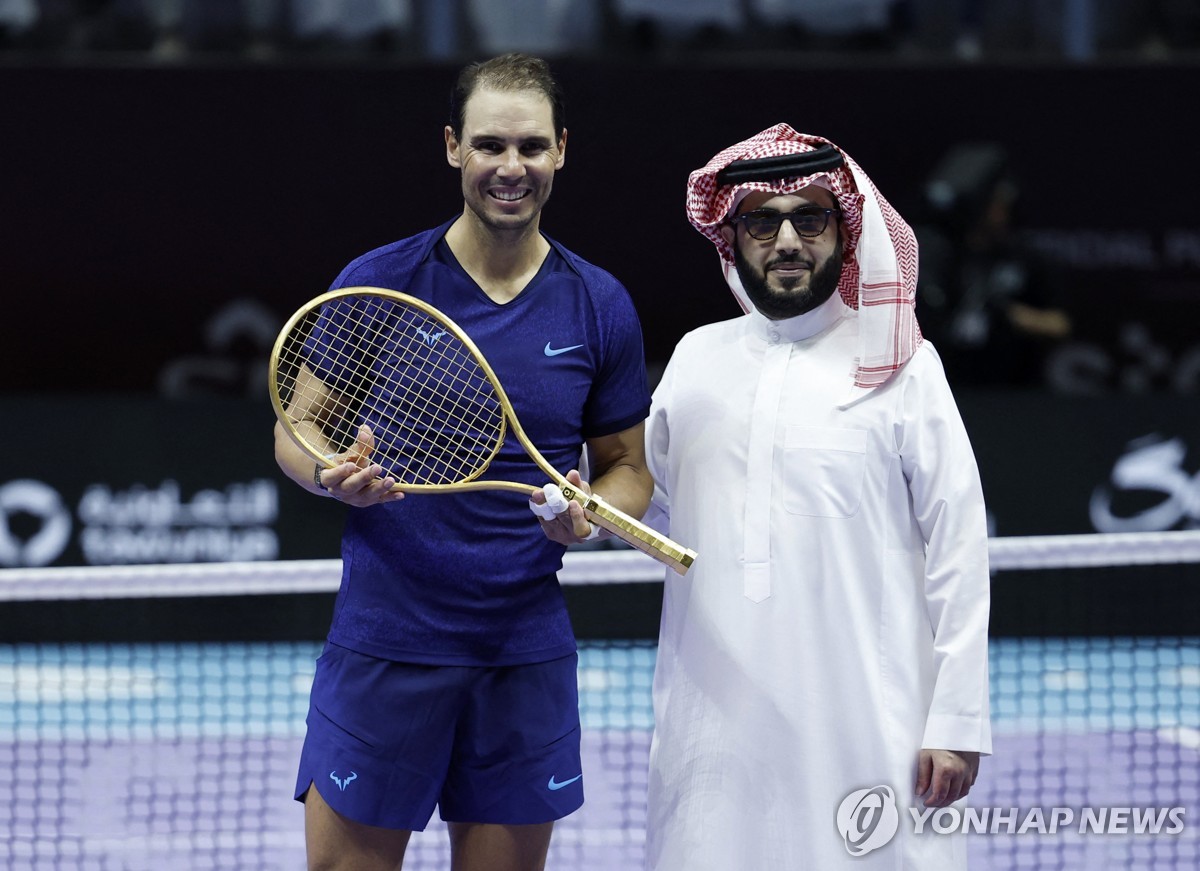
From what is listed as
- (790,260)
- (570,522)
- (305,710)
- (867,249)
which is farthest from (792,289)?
(305,710)

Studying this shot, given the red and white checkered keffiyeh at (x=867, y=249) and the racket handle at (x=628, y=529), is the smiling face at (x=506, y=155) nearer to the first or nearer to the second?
the red and white checkered keffiyeh at (x=867, y=249)

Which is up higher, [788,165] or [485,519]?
[788,165]

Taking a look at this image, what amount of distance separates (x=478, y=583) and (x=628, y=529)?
0.32 meters

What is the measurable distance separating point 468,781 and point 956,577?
1.00m

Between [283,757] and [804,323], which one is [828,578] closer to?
[804,323]

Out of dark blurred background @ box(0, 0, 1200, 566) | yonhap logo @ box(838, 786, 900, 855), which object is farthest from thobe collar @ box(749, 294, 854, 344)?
dark blurred background @ box(0, 0, 1200, 566)

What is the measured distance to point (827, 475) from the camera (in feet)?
10.4

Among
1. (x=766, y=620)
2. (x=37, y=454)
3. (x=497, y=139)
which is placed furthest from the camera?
(x=37, y=454)

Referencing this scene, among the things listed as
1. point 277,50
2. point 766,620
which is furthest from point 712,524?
point 277,50

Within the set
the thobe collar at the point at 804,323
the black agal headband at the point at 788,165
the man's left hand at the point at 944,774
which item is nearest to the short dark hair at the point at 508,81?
the black agal headband at the point at 788,165

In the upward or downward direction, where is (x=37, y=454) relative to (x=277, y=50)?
downward

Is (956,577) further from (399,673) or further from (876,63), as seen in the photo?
(876,63)

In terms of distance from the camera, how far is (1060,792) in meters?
5.33

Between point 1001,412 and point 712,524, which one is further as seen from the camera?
point 1001,412
